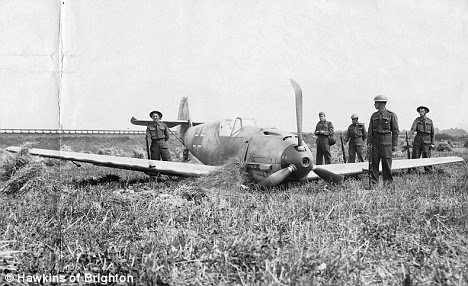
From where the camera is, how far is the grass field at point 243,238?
12.0 ft

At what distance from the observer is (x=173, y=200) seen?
23.5 ft

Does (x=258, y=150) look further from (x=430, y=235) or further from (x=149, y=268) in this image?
(x=149, y=268)

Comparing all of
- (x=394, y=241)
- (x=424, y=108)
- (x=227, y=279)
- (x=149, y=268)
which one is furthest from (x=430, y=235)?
(x=424, y=108)

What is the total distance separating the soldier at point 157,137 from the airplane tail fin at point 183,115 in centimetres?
227

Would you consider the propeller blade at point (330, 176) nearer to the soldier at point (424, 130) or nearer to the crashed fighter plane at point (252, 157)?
the crashed fighter plane at point (252, 157)

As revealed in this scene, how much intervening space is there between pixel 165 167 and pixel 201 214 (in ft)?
15.8

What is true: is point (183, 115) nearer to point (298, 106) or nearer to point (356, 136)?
point (356, 136)

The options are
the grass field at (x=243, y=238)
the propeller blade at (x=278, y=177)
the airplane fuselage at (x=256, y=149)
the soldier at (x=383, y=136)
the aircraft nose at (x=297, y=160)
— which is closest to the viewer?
the grass field at (x=243, y=238)

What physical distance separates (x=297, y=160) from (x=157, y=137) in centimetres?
631

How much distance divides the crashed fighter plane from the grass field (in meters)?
1.71

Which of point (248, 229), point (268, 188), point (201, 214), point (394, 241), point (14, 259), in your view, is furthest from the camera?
point (268, 188)

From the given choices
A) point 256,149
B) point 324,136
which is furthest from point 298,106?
point 324,136

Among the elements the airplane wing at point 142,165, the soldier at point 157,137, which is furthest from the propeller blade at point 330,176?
the soldier at point 157,137

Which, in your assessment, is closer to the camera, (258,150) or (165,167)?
(258,150)
